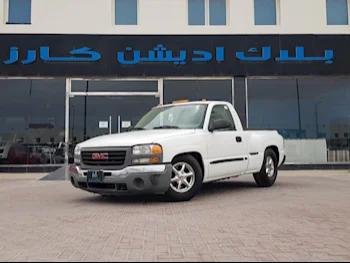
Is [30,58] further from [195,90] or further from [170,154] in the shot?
[170,154]

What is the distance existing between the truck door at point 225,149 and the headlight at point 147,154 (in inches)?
45.9

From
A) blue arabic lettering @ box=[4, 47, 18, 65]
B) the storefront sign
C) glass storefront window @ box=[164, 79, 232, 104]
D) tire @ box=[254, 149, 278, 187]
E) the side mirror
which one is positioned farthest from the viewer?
glass storefront window @ box=[164, 79, 232, 104]

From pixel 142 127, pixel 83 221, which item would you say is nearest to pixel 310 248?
pixel 83 221

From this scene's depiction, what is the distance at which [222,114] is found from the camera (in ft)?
26.0

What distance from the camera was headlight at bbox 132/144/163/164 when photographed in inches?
250

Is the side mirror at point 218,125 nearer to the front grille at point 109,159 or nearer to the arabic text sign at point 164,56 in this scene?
the front grille at point 109,159

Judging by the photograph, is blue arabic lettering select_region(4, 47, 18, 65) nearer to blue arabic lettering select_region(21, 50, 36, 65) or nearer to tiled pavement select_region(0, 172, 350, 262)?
blue arabic lettering select_region(21, 50, 36, 65)

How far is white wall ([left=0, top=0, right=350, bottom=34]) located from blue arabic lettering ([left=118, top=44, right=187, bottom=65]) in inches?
27.7

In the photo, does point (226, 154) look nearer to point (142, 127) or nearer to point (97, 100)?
point (142, 127)

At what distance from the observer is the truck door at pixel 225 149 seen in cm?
724

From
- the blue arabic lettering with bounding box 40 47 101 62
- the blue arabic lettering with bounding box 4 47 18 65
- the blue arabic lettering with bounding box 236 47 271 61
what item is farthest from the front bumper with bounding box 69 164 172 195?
the blue arabic lettering with bounding box 4 47 18 65

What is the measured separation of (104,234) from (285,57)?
38.1 ft

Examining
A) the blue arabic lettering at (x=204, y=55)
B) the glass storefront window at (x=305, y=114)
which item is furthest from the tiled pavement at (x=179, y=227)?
the blue arabic lettering at (x=204, y=55)

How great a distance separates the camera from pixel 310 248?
3861 mm
